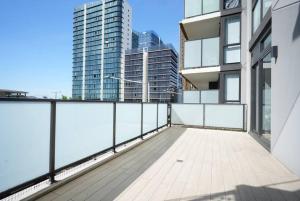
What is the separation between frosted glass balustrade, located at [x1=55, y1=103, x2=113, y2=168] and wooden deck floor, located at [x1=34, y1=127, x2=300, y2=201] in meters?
0.46

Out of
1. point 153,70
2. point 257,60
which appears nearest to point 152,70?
point 153,70

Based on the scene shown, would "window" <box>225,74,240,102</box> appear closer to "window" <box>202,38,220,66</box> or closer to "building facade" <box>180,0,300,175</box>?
"building facade" <box>180,0,300,175</box>

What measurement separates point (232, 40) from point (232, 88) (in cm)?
262

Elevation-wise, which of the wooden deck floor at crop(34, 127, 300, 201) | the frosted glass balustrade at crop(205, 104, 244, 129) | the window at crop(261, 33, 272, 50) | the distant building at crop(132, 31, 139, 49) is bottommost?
the wooden deck floor at crop(34, 127, 300, 201)

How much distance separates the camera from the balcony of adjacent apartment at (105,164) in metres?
2.97

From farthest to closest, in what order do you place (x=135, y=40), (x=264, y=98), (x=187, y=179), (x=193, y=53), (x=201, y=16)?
(x=135, y=40)
(x=201, y=16)
(x=193, y=53)
(x=264, y=98)
(x=187, y=179)

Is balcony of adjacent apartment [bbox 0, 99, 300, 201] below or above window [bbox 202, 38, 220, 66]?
below

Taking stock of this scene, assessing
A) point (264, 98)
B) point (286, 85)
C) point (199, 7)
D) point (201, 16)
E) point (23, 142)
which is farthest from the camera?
point (199, 7)

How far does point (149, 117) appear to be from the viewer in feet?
28.8

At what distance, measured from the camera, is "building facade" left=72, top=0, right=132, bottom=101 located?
12962 centimetres

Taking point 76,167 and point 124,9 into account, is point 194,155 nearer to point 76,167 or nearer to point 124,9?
point 76,167

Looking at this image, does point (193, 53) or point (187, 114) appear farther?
point (193, 53)

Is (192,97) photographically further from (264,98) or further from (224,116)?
(264,98)

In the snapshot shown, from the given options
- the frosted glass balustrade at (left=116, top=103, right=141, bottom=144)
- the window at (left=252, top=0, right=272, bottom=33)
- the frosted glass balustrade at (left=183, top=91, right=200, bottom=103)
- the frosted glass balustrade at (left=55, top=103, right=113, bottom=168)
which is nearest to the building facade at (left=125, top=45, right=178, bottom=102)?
the frosted glass balustrade at (left=183, top=91, right=200, bottom=103)
